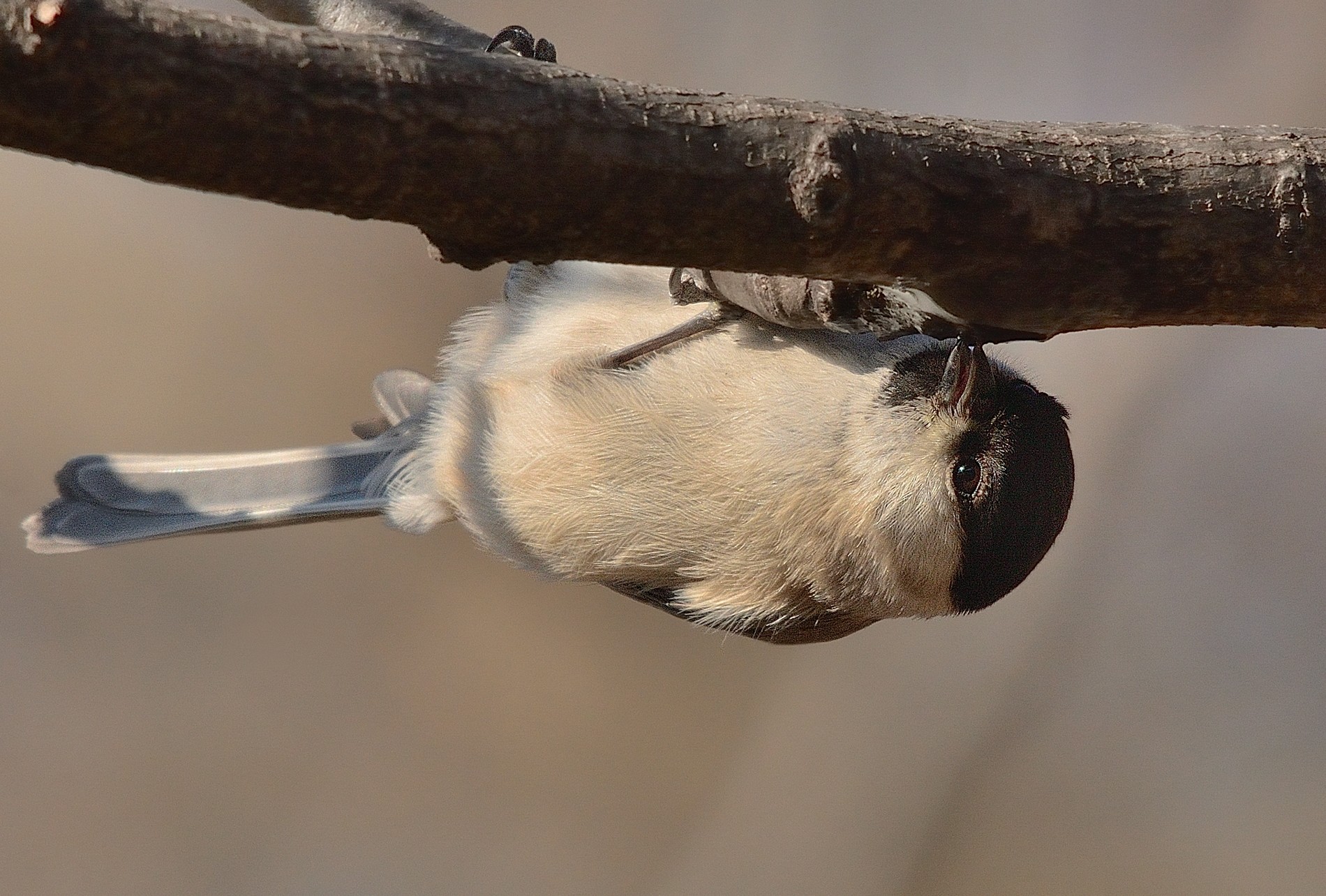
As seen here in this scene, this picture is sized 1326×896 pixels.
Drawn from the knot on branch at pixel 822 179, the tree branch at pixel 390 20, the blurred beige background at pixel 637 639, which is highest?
the tree branch at pixel 390 20

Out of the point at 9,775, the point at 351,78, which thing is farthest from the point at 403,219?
the point at 9,775

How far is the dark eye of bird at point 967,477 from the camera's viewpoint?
96cm

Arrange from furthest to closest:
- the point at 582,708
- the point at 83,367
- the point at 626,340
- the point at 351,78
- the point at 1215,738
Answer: the point at 582,708
the point at 1215,738
the point at 83,367
the point at 626,340
the point at 351,78

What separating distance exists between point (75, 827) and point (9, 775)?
0.15 m

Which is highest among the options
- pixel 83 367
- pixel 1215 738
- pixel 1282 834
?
pixel 83 367

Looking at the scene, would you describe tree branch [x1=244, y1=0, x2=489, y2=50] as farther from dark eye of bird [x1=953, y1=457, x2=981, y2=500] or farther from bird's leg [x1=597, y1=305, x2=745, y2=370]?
dark eye of bird [x1=953, y1=457, x2=981, y2=500]

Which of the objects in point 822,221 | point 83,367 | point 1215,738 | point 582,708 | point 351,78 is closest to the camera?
point 351,78

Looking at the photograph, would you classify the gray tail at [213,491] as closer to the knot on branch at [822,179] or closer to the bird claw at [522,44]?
the bird claw at [522,44]

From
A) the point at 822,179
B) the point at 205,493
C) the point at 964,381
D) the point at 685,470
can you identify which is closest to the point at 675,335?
the point at 685,470

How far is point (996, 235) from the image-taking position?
22.9 inches

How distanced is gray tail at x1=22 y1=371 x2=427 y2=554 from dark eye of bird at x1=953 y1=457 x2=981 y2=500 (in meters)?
0.74

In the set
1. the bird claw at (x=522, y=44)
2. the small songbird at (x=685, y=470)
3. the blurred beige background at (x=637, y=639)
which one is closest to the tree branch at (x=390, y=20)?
the bird claw at (x=522, y=44)

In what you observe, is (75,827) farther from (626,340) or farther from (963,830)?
(963,830)

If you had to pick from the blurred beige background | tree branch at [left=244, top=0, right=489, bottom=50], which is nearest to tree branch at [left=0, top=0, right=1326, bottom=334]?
tree branch at [left=244, top=0, right=489, bottom=50]
